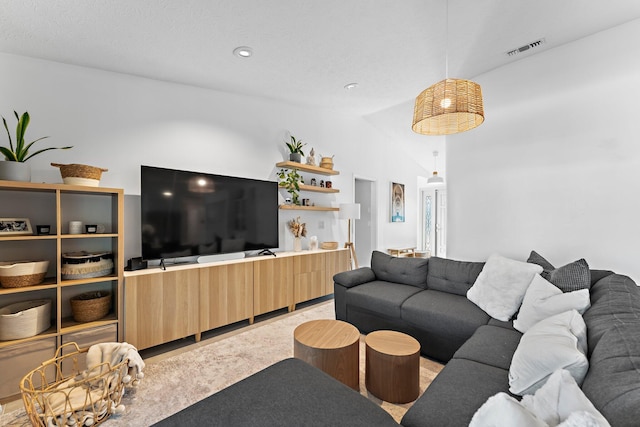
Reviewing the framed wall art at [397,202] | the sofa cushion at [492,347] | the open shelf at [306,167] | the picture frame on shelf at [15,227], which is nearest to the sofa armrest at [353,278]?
the sofa cushion at [492,347]

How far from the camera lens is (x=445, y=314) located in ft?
7.58

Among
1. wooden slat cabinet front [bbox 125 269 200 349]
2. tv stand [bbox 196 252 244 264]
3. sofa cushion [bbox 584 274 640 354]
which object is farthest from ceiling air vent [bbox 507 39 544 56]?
wooden slat cabinet front [bbox 125 269 200 349]

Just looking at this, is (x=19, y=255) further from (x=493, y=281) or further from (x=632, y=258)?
(x=632, y=258)

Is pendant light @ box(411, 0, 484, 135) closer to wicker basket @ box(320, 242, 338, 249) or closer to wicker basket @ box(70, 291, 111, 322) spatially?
wicker basket @ box(320, 242, 338, 249)

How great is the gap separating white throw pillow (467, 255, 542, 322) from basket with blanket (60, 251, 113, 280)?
10.4ft

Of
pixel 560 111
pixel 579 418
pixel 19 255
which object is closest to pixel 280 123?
pixel 19 255

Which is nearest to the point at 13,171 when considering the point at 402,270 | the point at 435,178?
the point at 402,270

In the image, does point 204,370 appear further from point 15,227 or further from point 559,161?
point 559,161

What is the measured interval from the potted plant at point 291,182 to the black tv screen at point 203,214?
0.20m

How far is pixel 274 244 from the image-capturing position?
3.71 metres

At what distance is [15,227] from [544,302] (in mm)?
3860

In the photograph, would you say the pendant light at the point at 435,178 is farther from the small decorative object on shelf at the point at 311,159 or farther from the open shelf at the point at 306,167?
the small decorative object on shelf at the point at 311,159

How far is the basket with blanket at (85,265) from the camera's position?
222 centimetres

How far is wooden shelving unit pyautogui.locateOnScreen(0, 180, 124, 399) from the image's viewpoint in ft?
6.47
